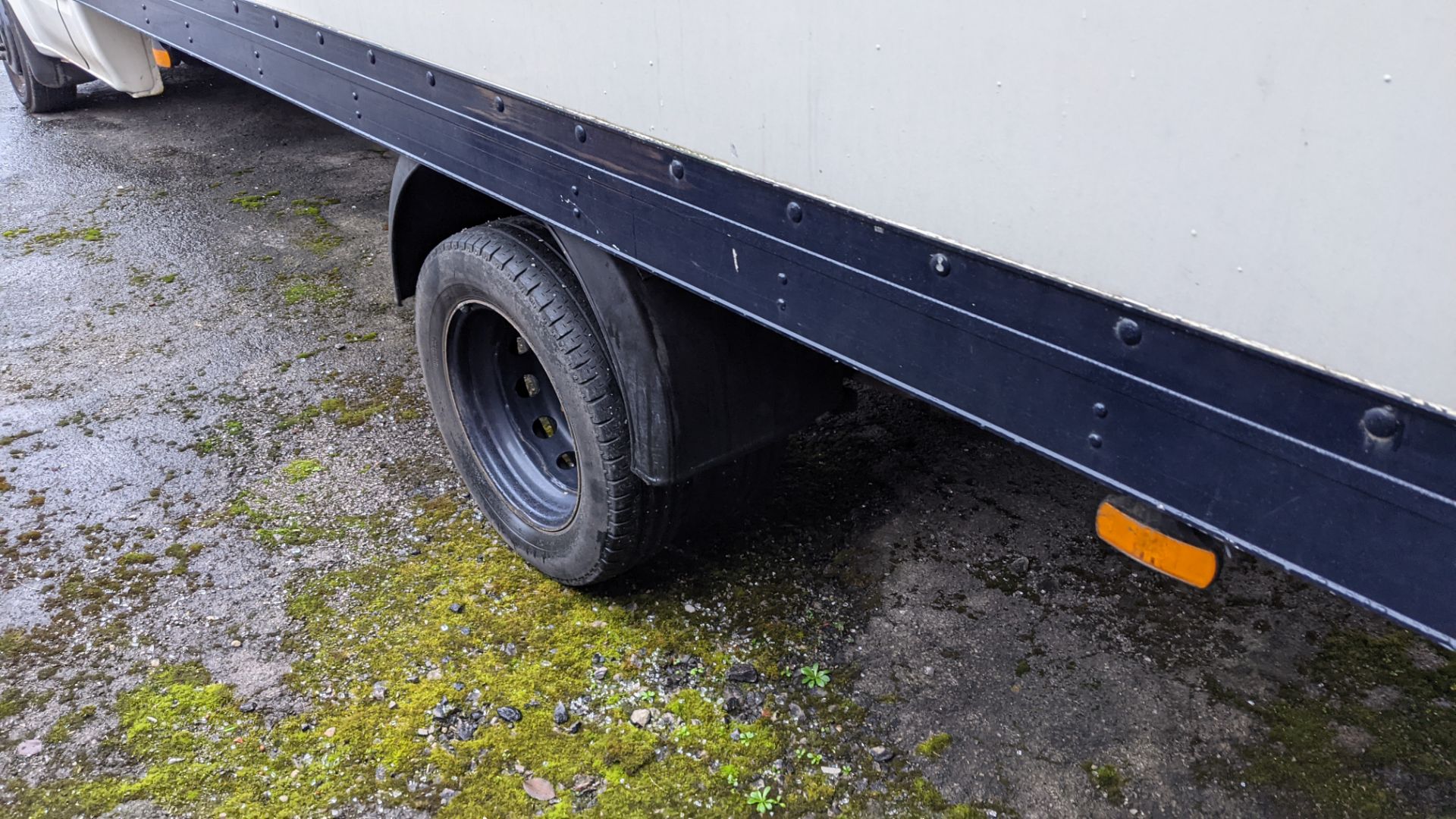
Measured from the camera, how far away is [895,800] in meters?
2.18

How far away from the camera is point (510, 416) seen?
3025 mm

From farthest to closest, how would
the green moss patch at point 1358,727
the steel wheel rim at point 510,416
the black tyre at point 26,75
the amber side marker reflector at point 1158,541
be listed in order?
the black tyre at point 26,75 < the steel wheel rim at point 510,416 < the green moss patch at point 1358,727 < the amber side marker reflector at point 1158,541

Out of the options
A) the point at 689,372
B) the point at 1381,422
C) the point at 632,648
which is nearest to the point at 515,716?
the point at 632,648

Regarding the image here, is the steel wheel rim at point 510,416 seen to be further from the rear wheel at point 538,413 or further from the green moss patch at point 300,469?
the green moss patch at point 300,469

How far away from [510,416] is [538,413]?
0.08 metres

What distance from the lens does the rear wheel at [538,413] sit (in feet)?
7.86

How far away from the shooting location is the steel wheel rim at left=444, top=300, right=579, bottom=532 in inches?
115

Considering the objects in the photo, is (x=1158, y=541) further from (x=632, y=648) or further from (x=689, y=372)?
(x=632, y=648)

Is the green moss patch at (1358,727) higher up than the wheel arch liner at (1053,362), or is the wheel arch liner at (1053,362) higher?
the wheel arch liner at (1053,362)

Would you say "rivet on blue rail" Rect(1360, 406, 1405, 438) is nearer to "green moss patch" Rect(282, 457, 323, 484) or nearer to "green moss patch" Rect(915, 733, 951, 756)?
"green moss patch" Rect(915, 733, 951, 756)

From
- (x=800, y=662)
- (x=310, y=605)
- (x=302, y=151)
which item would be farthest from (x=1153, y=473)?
(x=302, y=151)

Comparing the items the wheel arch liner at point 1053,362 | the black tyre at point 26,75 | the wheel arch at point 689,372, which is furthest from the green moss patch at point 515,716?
the black tyre at point 26,75

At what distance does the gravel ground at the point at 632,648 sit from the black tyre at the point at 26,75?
13.5ft

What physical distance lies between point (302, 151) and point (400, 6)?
435 centimetres
